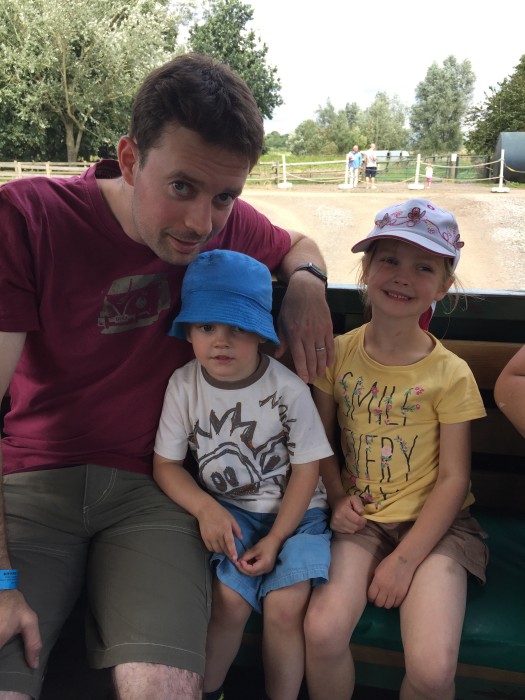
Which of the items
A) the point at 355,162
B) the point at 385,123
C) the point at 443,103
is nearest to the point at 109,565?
the point at 443,103

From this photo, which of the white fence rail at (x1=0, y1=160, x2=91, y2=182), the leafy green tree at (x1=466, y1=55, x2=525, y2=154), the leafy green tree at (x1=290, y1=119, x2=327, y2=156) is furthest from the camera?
the leafy green tree at (x1=290, y1=119, x2=327, y2=156)

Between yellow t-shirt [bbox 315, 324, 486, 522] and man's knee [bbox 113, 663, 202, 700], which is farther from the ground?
yellow t-shirt [bbox 315, 324, 486, 522]

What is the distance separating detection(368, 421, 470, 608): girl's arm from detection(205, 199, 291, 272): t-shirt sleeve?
2.12ft

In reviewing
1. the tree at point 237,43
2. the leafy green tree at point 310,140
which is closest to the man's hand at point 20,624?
the tree at point 237,43

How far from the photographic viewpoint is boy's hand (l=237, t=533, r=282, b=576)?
47.0 inches

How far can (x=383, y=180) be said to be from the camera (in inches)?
277

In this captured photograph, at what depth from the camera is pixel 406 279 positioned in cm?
130

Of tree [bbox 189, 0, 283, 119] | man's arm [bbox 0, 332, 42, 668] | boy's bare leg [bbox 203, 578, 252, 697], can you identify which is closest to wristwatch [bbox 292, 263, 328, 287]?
boy's bare leg [bbox 203, 578, 252, 697]

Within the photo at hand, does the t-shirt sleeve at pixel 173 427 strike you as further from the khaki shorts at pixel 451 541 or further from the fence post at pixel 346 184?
the fence post at pixel 346 184

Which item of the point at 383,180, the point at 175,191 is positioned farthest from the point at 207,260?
the point at 383,180

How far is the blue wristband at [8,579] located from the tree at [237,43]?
3.90m

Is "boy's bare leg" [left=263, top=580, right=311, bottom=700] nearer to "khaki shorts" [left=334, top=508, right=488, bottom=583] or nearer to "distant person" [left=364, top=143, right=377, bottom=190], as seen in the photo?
"khaki shorts" [left=334, top=508, right=488, bottom=583]

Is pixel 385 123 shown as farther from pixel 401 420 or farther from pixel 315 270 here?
pixel 401 420

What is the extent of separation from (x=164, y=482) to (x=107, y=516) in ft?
0.48
